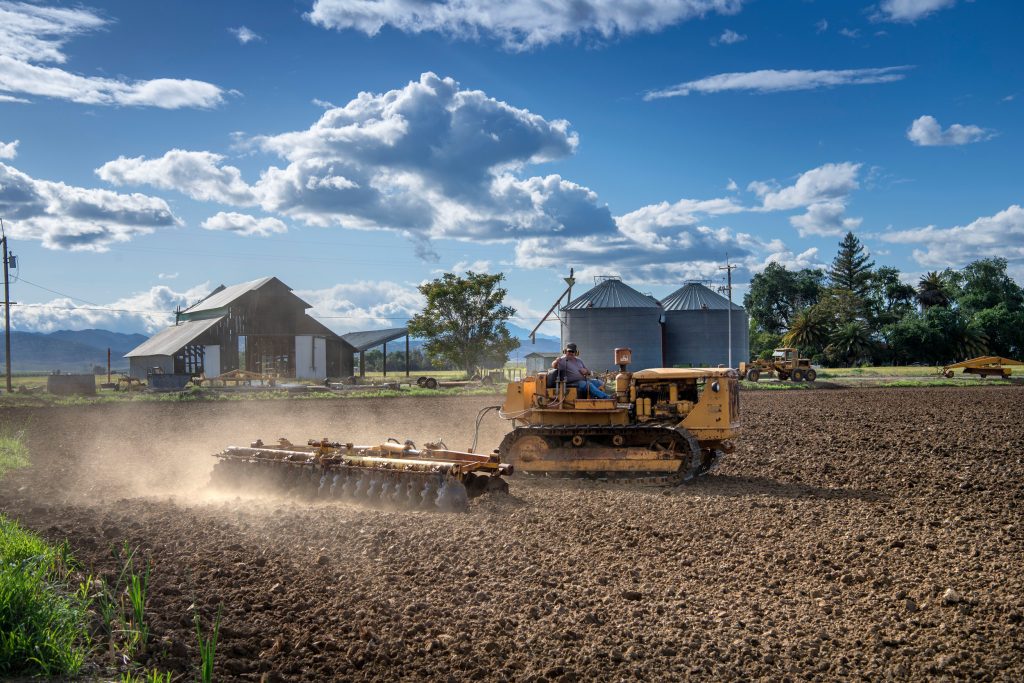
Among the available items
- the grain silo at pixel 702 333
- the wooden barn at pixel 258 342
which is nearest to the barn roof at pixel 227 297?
the wooden barn at pixel 258 342

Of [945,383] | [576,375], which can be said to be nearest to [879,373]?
[945,383]

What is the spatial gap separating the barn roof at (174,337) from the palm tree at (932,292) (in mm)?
82354

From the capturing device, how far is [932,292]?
100938 millimetres

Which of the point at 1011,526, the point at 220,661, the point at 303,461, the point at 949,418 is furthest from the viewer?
the point at 949,418

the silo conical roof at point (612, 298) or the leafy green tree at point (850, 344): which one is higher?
the silo conical roof at point (612, 298)

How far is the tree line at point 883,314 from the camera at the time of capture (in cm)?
7869

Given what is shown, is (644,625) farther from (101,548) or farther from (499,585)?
(101,548)

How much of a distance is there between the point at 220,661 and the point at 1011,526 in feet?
31.1

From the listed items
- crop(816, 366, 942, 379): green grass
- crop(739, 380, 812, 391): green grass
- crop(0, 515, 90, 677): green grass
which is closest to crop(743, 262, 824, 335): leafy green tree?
crop(816, 366, 942, 379): green grass

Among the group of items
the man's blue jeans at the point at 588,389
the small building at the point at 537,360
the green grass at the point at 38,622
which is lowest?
the green grass at the point at 38,622

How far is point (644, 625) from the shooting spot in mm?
7168

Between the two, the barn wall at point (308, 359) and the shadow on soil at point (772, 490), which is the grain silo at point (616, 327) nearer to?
the barn wall at point (308, 359)

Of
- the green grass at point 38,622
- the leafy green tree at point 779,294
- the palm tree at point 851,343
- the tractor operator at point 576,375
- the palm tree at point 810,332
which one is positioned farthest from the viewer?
the leafy green tree at point 779,294

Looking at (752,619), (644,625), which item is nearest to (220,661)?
(644,625)
